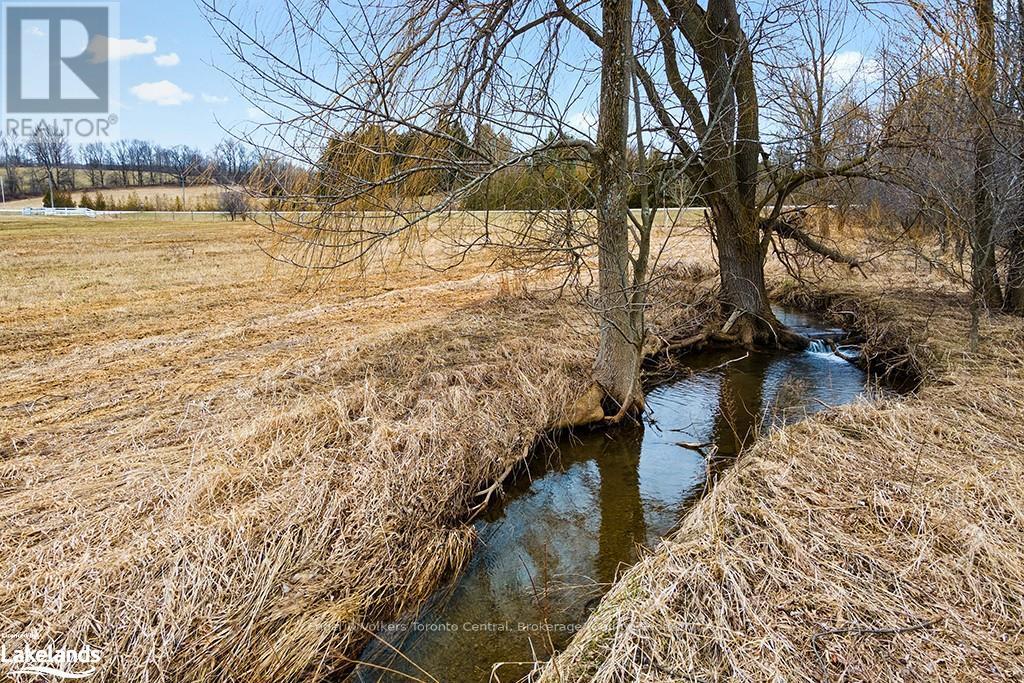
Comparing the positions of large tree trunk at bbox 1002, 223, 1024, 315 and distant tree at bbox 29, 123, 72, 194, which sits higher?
distant tree at bbox 29, 123, 72, 194

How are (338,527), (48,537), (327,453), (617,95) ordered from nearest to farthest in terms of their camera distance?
1. (48,537)
2. (338,527)
3. (327,453)
4. (617,95)

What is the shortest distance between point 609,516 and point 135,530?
3495mm

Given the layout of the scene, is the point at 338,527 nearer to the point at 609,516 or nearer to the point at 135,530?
the point at 135,530

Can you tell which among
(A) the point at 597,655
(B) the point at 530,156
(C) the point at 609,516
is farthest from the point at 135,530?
(B) the point at 530,156

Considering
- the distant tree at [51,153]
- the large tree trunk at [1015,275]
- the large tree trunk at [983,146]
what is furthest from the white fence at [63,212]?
the large tree trunk at [1015,275]

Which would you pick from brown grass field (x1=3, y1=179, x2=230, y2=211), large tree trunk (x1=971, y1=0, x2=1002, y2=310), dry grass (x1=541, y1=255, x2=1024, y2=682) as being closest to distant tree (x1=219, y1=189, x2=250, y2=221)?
dry grass (x1=541, y1=255, x2=1024, y2=682)

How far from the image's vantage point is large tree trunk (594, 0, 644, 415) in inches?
225

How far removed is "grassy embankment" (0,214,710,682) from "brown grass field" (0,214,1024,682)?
2 centimetres

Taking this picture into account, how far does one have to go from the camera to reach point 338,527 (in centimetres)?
412

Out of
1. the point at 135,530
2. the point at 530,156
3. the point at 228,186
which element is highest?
the point at 530,156

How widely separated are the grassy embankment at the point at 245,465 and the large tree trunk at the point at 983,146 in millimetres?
4575

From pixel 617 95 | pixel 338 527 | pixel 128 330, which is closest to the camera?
pixel 338 527

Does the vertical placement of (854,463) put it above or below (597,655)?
above

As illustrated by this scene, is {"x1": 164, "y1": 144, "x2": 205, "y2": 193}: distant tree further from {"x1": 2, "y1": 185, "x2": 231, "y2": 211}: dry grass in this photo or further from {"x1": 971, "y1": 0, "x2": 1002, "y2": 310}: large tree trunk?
{"x1": 2, "y1": 185, "x2": 231, "y2": 211}: dry grass
